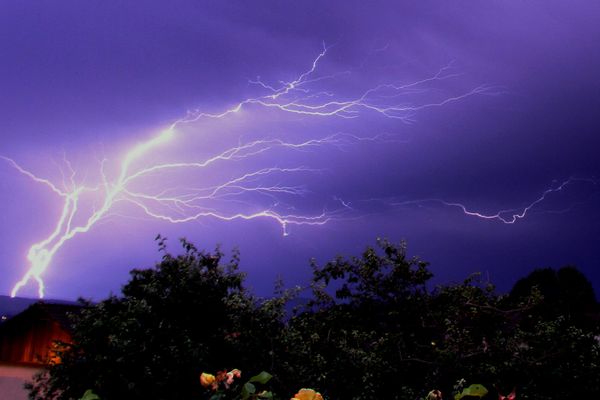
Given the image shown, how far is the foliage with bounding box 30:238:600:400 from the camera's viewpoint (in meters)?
6.31

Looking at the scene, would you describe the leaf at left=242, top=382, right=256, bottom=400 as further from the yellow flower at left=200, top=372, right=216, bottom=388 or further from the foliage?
the foliage

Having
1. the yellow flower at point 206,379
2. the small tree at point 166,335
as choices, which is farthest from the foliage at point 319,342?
the yellow flower at point 206,379

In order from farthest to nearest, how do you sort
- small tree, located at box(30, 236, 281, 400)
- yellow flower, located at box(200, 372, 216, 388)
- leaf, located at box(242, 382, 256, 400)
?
small tree, located at box(30, 236, 281, 400) → yellow flower, located at box(200, 372, 216, 388) → leaf, located at box(242, 382, 256, 400)

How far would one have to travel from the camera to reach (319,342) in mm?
7828

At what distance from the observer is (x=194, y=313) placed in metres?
7.08

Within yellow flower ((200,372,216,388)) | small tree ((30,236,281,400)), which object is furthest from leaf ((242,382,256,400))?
small tree ((30,236,281,400))

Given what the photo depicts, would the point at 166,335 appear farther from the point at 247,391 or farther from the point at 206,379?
→ the point at 247,391

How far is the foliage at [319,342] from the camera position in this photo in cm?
631

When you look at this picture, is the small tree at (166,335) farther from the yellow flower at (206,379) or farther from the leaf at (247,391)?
the leaf at (247,391)

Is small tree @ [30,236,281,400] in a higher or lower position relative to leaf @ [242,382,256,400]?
lower

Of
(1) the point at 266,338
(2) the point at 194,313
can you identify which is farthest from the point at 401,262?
(2) the point at 194,313

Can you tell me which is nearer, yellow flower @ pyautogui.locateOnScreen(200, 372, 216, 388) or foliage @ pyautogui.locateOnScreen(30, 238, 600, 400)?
yellow flower @ pyautogui.locateOnScreen(200, 372, 216, 388)

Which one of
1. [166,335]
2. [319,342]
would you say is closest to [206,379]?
[166,335]

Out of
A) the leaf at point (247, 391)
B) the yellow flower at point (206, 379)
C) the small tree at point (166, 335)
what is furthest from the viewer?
the small tree at point (166, 335)
